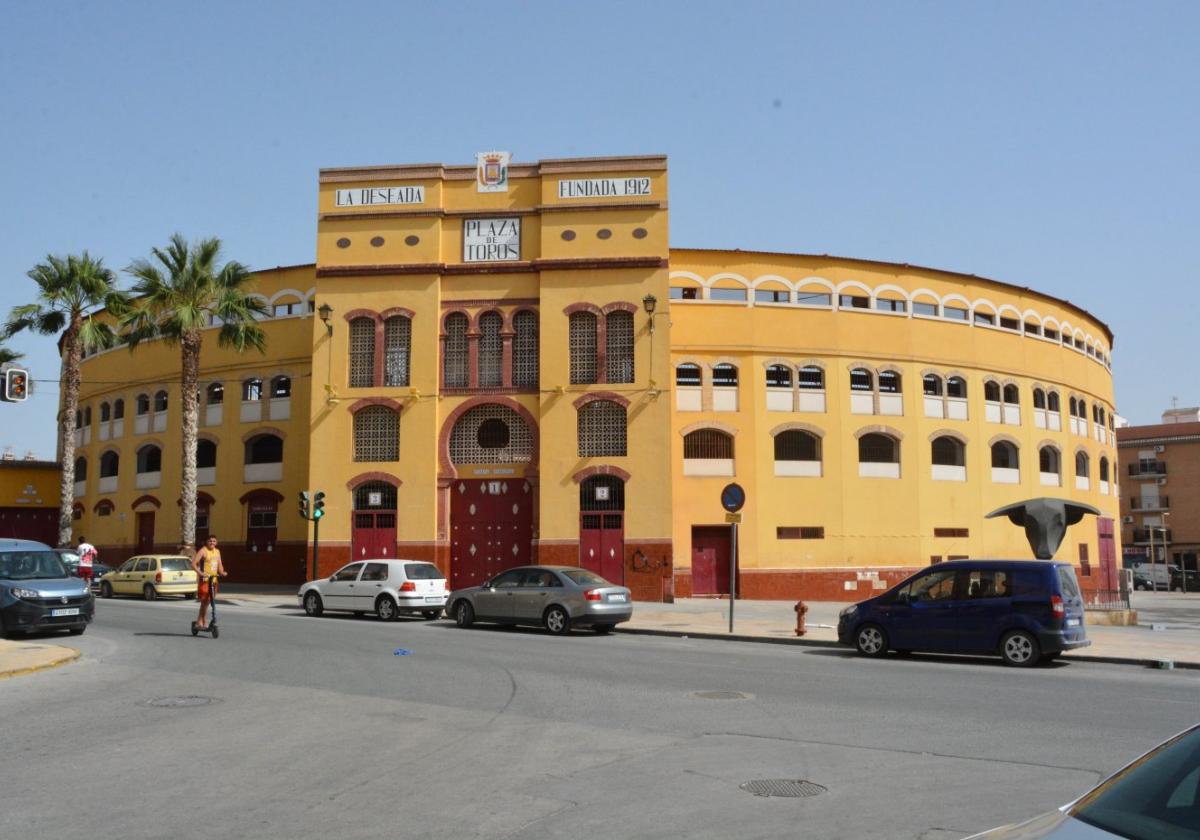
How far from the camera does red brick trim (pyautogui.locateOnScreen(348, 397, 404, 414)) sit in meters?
33.6

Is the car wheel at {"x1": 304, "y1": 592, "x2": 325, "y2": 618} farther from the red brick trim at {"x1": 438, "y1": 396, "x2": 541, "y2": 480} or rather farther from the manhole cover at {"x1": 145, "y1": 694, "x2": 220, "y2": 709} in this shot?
the manhole cover at {"x1": 145, "y1": 694, "x2": 220, "y2": 709}

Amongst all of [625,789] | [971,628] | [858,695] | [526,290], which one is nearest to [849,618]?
[971,628]

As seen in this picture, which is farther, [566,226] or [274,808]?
[566,226]

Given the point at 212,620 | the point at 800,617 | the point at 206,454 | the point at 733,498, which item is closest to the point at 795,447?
the point at 733,498

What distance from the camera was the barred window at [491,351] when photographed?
111ft

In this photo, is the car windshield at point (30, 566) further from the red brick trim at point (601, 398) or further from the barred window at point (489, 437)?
the red brick trim at point (601, 398)

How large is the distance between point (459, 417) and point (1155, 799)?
1218 inches

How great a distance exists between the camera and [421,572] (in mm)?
25484

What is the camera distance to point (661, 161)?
110 ft

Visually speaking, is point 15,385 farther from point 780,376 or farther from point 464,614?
point 780,376

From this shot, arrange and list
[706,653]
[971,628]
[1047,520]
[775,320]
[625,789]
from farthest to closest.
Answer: [775,320], [1047,520], [706,653], [971,628], [625,789]

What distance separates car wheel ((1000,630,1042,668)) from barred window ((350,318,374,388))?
896 inches

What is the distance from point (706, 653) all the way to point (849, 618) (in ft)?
8.52

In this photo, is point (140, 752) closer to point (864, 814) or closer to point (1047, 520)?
point (864, 814)
